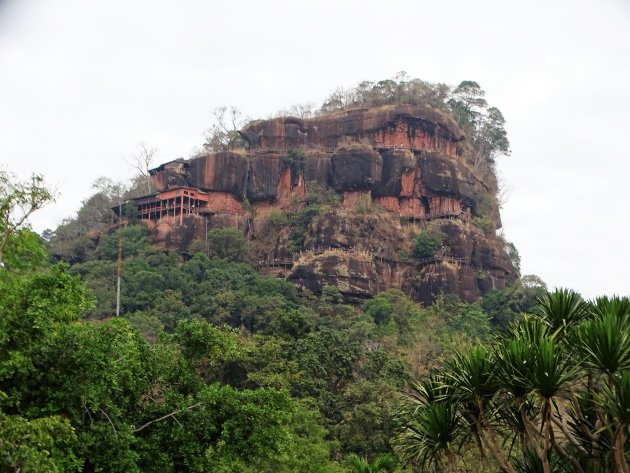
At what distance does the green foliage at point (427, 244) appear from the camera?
51938 mm

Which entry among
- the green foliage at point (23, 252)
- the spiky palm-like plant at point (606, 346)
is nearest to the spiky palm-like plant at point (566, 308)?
the spiky palm-like plant at point (606, 346)

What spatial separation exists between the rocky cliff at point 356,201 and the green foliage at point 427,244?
0.19 metres

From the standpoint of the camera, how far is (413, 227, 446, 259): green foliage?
170ft

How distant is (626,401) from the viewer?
31.5 ft

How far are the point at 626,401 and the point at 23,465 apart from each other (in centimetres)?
660

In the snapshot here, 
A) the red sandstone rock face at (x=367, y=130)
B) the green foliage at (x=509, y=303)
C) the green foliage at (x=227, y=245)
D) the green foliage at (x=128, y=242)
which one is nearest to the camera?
the green foliage at (x=509, y=303)

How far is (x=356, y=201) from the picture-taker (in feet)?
179

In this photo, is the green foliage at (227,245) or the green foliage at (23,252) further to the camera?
the green foliage at (227,245)

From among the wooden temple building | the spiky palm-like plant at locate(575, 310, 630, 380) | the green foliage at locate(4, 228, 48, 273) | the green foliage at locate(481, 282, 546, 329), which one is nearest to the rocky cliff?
the wooden temple building

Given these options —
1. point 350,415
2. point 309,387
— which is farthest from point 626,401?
point 309,387

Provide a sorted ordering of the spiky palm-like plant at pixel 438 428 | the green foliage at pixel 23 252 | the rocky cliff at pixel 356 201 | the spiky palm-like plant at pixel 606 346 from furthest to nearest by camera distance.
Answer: the rocky cliff at pixel 356 201, the green foliage at pixel 23 252, the spiky palm-like plant at pixel 438 428, the spiky palm-like plant at pixel 606 346

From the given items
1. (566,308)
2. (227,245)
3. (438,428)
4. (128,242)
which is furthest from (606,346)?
(128,242)

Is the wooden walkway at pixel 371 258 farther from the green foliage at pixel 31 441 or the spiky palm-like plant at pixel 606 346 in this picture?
the green foliage at pixel 31 441

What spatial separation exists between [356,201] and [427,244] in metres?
5.66
